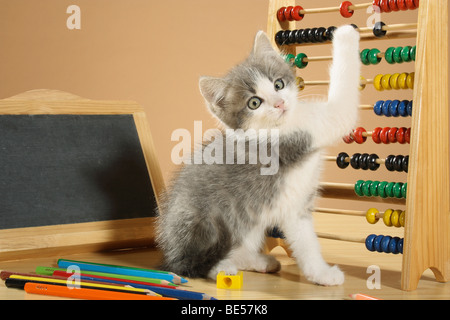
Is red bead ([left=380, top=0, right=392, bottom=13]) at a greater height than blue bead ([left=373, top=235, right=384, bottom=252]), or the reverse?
red bead ([left=380, top=0, right=392, bottom=13])

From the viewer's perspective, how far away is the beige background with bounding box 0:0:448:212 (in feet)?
7.40

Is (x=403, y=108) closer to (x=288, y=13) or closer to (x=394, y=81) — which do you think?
(x=394, y=81)

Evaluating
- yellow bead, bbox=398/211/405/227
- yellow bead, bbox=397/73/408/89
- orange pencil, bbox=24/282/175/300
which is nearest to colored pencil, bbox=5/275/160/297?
orange pencil, bbox=24/282/175/300

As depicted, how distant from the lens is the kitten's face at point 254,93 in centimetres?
117

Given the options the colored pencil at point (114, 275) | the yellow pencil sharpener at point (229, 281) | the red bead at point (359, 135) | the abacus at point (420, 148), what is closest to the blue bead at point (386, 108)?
the abacus at point (420, 148)

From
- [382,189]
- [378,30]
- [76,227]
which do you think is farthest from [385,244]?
[76,227]

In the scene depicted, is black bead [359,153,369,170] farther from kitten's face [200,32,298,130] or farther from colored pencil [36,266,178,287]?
colored pencil [36,266,178,287]

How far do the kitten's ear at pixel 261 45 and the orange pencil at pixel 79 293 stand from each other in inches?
22.0

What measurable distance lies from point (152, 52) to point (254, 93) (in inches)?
50.1

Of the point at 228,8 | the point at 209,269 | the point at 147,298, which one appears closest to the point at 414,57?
the point at 209,269

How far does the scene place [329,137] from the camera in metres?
1.16

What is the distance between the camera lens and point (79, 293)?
3.40 ft

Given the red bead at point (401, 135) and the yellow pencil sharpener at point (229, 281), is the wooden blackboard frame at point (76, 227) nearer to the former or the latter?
the yellow pencil sharpener at point (229, 281)

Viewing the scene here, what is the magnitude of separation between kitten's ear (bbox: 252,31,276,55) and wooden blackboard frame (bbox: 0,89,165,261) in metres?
0.50
